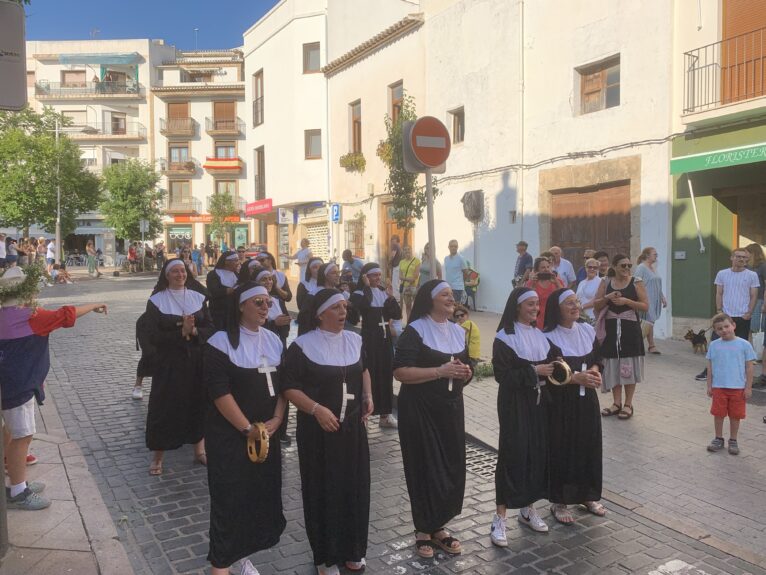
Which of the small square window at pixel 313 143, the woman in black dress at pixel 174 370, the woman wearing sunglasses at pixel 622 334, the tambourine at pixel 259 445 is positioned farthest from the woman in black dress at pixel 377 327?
the small square window at pixel 313 143

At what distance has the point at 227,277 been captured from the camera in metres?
8.53

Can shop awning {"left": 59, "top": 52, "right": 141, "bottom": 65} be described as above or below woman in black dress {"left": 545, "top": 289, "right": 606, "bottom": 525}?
above

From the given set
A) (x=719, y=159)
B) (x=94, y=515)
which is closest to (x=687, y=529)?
(x=94, y=515)

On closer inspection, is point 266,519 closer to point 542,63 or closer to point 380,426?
point 380,426

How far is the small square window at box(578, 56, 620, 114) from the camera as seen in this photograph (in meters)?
13.7

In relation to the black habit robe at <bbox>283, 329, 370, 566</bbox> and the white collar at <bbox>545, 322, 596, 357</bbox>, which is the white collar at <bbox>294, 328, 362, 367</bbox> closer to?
the black habit robe at <bbox>283, 329, 370, 566</bbox>

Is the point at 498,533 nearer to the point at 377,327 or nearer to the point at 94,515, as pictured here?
the point at 94,515

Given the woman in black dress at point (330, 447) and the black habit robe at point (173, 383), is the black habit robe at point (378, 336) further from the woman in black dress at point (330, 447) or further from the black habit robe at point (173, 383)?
the woman in black dress at point (330, 447)

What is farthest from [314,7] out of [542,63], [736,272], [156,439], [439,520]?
[439,520]

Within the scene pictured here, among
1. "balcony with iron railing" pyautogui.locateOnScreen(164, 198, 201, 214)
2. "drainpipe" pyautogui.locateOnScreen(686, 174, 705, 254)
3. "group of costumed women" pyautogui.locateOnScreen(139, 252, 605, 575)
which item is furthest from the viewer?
"balcony with iron railing" pyautogui.locateOnScreen(164, 198, 201, 214)

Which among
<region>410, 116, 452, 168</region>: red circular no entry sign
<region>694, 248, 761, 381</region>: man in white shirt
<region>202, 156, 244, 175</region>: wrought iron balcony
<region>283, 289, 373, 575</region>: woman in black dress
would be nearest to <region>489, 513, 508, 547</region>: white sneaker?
<region>283, 289, 373, 575</region>: woman in black dress

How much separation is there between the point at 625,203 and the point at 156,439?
10.6 metres

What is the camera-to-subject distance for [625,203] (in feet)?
44.2

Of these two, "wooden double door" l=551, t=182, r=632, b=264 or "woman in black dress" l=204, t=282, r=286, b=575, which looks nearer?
"woman in black dress" l=204, t=282, r=286, b=575
